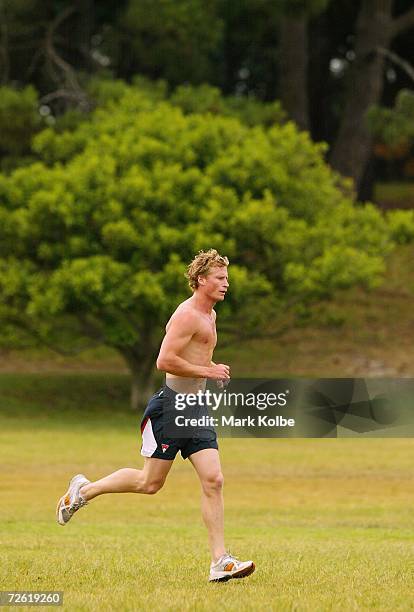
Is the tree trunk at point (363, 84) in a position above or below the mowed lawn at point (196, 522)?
above

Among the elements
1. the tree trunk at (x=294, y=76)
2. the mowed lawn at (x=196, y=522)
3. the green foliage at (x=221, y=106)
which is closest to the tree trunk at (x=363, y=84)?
the tree trunk at (x=294, y=76)

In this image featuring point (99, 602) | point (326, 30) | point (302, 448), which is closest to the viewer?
point (99, 602)

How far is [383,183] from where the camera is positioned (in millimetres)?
60281

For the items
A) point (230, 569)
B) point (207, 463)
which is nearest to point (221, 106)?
point (207, 463)

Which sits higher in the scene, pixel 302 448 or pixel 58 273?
pixel 58 273

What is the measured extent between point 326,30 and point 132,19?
14.6 meters

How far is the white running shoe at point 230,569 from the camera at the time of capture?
795 cm

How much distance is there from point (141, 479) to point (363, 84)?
37.6m

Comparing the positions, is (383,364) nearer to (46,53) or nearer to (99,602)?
(46,53)

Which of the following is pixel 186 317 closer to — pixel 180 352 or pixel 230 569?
pixel 180 352

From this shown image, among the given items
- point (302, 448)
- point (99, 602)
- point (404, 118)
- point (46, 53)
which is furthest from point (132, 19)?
point (99, 602)

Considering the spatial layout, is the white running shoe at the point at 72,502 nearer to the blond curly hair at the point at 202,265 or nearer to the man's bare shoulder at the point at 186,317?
the man's bare shoulder at the point at 186,317

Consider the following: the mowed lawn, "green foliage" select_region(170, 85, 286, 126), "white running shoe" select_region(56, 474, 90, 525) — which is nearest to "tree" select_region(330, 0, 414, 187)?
"green foliage" select_region(170, 85, 286, 126)

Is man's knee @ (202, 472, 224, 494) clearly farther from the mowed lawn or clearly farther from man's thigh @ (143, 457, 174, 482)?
the mowed lawn
